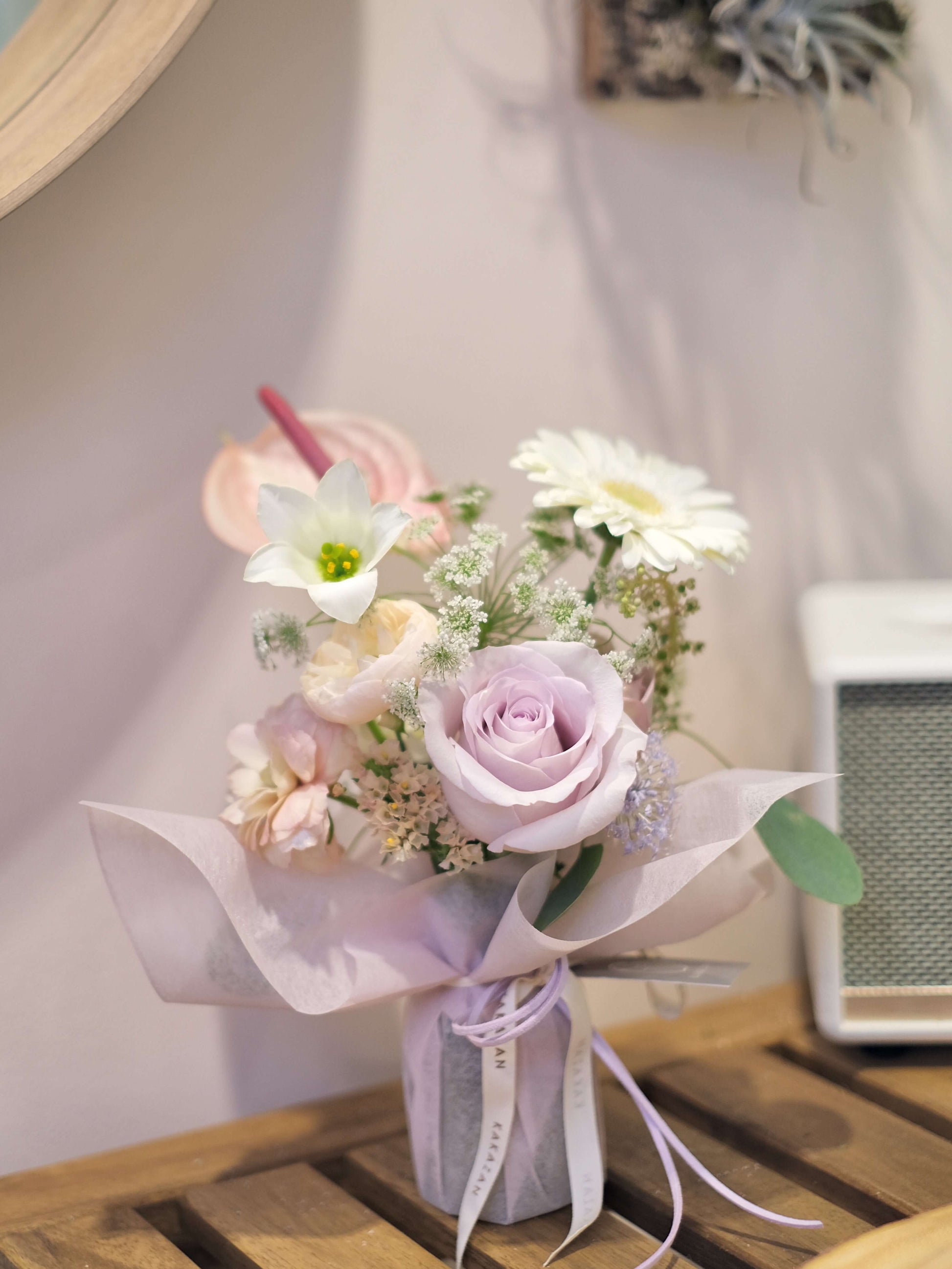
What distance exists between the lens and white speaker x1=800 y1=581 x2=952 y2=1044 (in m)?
0.81

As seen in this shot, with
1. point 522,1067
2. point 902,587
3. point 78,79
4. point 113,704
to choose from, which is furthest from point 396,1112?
point 78,79

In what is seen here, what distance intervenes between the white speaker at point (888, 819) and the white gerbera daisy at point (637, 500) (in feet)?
0.58

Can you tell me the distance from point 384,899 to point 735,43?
2.15ft

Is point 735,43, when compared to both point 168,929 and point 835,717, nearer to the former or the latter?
point 835,717

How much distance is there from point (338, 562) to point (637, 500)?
18cm

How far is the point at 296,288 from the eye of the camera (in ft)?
2.64

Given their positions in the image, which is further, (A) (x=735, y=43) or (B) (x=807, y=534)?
(B) (x=807, y=534)

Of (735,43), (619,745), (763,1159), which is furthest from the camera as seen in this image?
(735,43)

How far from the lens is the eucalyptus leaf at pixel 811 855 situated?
702mm

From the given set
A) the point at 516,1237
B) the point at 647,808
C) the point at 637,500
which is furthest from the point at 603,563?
the point at 516,1237

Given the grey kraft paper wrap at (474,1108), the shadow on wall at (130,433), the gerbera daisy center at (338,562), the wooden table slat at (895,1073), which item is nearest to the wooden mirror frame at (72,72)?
the shadow on wall at (130,433)

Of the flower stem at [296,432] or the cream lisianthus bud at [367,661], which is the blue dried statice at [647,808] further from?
the flower stem at [296,432]

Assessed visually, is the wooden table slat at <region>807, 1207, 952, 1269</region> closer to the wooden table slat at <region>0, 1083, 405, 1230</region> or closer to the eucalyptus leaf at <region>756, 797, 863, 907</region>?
the eucalyptus leaf at <region>756, 797, 863, 907</region>

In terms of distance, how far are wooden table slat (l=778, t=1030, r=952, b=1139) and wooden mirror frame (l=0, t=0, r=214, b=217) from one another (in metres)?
0.78
